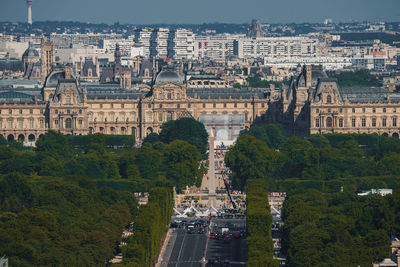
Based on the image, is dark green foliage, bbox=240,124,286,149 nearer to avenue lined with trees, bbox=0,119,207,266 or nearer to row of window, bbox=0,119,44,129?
avenue lined with trees, bbox=0,119,207,266

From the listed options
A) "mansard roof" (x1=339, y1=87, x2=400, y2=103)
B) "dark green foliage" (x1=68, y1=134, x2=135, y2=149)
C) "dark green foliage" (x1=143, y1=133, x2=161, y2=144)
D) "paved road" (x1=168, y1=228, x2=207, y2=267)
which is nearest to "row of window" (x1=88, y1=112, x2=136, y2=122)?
"dark green foliage" (x1=68, y1=134, x2=135, y2=149)

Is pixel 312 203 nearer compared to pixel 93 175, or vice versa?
pixel 312 203

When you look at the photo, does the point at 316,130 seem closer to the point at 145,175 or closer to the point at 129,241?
the point at 145,175

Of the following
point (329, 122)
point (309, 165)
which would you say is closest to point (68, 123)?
point (329, 122)

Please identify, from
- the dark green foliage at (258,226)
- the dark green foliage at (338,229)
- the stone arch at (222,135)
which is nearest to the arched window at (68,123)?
the stone arch at (222,135)

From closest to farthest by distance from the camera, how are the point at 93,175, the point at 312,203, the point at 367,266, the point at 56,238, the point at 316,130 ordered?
1. the point at 367,266
2. the point at 56,238
3. the point at 312,203
4. the point at 93,175
5. the point at 316,130

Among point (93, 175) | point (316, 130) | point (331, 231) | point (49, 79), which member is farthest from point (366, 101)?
point (331, 231)

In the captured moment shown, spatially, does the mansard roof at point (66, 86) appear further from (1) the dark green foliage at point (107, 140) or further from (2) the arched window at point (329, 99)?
(2) the arched window at point (329, 99)
